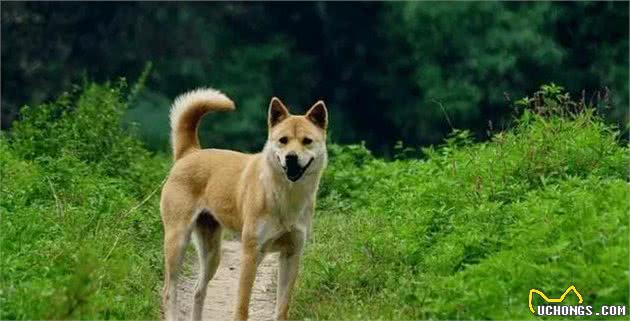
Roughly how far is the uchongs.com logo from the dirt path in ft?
7.18

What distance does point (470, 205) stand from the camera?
10602mm

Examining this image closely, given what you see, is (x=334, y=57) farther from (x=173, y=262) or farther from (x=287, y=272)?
(x=287, y=272)

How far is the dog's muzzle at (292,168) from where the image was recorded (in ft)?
30.8

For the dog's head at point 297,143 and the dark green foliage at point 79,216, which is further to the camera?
the dog's head at point 297,143

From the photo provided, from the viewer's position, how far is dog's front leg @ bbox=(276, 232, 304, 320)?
9336mm

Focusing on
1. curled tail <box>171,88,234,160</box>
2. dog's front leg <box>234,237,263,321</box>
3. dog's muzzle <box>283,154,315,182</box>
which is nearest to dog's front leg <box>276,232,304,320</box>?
dog's front leg <box>234,237,263,321</box>

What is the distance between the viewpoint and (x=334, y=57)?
32125 millimetres

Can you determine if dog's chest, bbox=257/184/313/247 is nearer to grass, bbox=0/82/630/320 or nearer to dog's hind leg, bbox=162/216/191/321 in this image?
grass, bbox=0/82/630/320

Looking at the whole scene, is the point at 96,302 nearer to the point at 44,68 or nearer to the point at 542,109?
the point at 542,109

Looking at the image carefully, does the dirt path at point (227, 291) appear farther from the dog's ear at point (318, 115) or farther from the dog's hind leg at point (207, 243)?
the dog's ear at point (318, 115)

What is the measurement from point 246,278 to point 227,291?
185cm

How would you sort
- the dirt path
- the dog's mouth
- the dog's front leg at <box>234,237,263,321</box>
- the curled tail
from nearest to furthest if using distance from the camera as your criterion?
the dog's front leg at <box>234,237,263,321</box>
the dog's mouth
the dirt path
the curled tail

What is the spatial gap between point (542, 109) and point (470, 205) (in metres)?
1.48

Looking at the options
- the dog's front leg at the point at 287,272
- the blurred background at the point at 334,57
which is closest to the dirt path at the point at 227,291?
the dog's front leg at the point at 287,272
